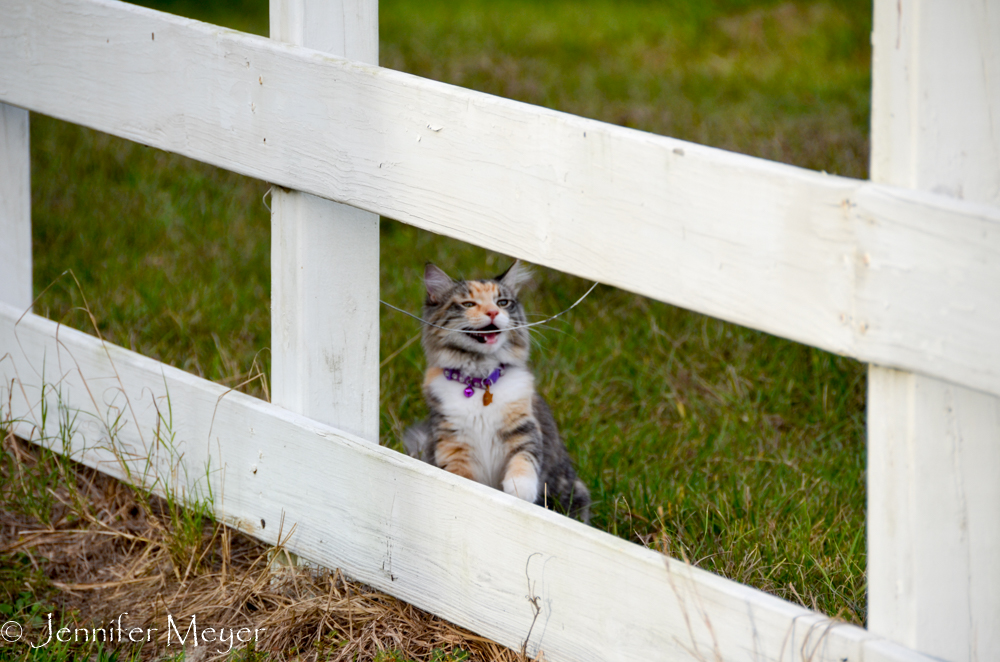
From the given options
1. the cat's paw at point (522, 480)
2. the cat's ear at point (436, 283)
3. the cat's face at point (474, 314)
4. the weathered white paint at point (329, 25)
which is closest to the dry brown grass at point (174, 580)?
the cat's paw at point (522, 480)

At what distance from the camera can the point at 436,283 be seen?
2715 millimetres

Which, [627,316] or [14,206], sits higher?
[14,206]

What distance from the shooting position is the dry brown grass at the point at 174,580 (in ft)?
7.28

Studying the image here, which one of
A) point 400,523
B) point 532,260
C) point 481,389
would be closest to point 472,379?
point 481,389

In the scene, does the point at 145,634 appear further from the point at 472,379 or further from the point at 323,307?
the point at 472,379

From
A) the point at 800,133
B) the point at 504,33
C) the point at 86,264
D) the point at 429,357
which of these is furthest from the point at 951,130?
the point at 504,33

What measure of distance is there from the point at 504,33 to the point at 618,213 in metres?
6.36

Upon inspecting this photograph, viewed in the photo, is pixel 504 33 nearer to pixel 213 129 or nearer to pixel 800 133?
pixel 800 133

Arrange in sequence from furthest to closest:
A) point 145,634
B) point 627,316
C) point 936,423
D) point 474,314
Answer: point 627,316 < point 474,314 < point 145,634 < point 936,423

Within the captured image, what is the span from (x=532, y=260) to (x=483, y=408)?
2.83 ft

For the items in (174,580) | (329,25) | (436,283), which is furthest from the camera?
(436,283)

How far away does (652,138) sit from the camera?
1652 mm

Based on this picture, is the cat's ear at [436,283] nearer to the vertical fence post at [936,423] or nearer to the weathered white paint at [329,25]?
the weathered white paint at [329,25]

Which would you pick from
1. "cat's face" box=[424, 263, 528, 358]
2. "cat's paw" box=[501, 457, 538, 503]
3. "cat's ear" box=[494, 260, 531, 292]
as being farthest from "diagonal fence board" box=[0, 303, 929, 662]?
"cat's ear" box=[494, 260, 531, 292]
